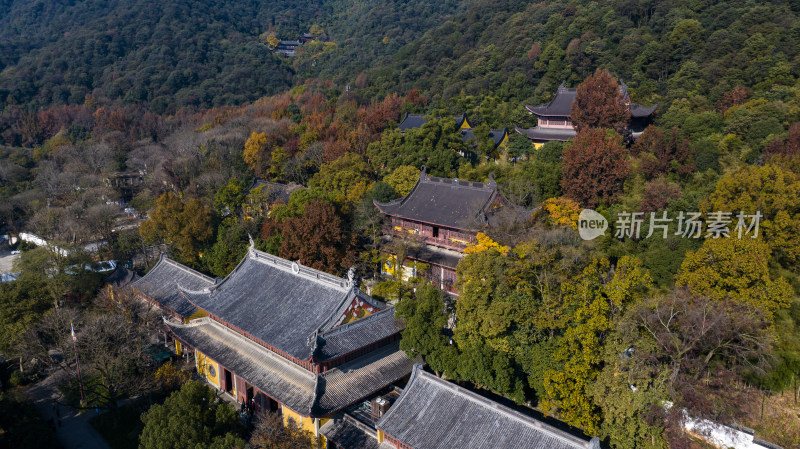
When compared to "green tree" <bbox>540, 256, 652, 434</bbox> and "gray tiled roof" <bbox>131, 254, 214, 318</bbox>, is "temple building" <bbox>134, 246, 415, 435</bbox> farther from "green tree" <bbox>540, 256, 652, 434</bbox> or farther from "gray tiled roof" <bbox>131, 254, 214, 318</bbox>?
"green tree" <bbox>540, 256, 652, 434</bbox>

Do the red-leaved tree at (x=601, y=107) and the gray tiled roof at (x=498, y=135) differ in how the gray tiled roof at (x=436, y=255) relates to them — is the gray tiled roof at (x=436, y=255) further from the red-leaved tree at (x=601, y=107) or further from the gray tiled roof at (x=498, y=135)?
the gray tiled roof at (x=498, y=135)

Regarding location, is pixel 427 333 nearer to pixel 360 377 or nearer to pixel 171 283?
pixel 360 377

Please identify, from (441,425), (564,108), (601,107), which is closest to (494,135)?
(564,108)

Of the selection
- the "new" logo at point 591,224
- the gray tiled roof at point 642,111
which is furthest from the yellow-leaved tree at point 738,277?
the gray tiled roof at point 642,111

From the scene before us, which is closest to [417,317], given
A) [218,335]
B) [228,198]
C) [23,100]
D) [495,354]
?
[495,354]

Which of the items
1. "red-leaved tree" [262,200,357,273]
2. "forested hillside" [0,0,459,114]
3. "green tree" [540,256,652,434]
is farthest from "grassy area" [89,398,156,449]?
"forested hillside" [0,0,459,114]

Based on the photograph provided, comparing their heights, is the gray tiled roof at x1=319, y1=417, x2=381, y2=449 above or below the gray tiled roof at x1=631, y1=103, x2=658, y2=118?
below
